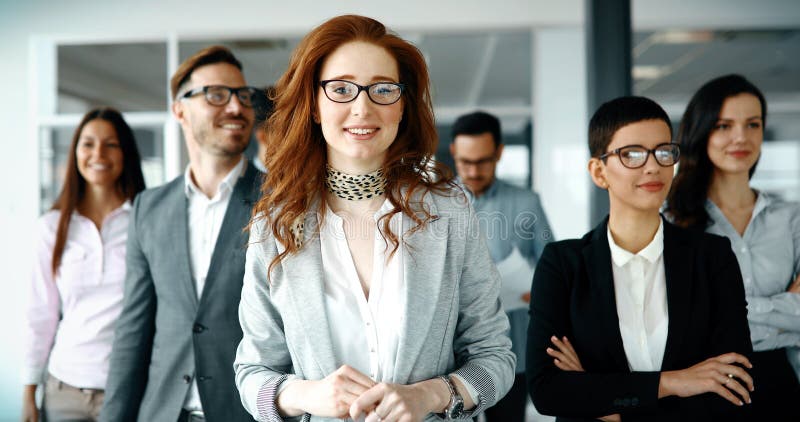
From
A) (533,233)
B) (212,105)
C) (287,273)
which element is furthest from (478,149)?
(287,273)

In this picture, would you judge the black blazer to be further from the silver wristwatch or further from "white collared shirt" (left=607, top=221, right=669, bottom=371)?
the silver wristwatch

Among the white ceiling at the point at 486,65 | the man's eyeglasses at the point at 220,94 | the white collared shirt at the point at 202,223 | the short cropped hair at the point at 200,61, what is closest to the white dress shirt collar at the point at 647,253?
the white collared shirt at the point at 202,223

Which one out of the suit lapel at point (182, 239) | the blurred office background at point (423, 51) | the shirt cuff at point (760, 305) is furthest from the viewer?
the blurred office background at point (423, 51)

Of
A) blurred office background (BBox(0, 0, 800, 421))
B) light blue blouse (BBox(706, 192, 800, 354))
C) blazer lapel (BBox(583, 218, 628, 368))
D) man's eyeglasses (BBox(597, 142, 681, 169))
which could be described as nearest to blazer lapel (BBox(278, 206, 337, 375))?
blazer lapel (BBox(583, 218, 628, 368))

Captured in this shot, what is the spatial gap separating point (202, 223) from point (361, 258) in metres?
0.88

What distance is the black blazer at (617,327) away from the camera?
1.82 meters

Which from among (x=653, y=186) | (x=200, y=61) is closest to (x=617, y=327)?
(x=653, y=186)

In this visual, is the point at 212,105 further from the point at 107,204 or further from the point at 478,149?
the point at 478,149

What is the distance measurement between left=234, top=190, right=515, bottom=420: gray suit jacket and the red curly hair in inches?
1.6

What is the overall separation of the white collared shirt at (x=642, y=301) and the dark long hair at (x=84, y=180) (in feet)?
7.09

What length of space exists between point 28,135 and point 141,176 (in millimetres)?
3072

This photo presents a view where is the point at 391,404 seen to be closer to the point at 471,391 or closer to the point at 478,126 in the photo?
the point at 471,391

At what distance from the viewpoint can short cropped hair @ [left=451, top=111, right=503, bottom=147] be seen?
343 cm

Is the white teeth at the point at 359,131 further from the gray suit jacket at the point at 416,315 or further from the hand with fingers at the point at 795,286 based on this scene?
the hand with fingers at the point at 795,286
